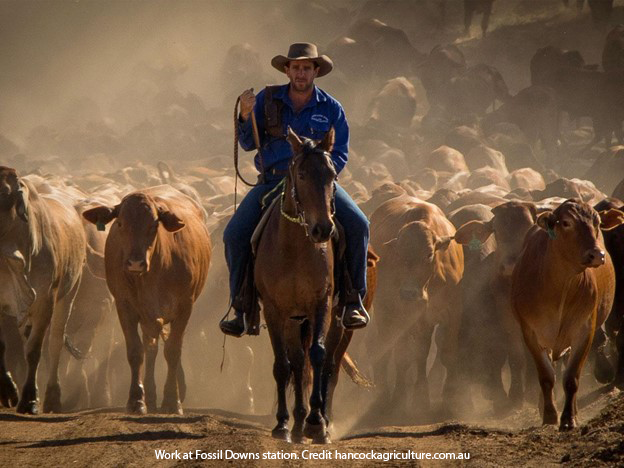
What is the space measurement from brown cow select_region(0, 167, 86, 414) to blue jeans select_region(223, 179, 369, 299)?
2.90 m

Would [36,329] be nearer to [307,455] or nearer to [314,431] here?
[314,431]

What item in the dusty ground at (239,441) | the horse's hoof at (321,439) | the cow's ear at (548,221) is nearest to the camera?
the dusty ground at (239,441)

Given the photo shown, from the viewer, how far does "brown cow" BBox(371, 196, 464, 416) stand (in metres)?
12.9

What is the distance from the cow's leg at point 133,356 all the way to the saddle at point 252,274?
2.25 meters

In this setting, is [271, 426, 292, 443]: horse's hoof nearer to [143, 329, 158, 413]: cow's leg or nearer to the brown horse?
the brown horse

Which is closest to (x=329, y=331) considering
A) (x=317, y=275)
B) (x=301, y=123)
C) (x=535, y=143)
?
(x=317, y=275)

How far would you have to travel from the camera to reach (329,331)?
9.14m

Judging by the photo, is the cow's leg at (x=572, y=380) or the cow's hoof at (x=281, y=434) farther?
the cow's leg at (x=572, y=380)

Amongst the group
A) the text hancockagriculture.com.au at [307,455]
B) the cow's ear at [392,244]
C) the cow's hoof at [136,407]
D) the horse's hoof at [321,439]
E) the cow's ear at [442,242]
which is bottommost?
the text hancockagriculture.com.au at [307,455]

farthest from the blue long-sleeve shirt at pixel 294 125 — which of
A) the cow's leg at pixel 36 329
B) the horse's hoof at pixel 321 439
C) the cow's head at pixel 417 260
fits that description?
A: the cow's head at pixel 417 260

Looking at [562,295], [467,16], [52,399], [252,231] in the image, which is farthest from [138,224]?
[467,16]

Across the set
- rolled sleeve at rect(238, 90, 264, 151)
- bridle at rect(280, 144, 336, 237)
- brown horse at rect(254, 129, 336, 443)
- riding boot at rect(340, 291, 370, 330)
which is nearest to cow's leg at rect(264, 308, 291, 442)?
brown horse at rect(254, 129, 336, 443)

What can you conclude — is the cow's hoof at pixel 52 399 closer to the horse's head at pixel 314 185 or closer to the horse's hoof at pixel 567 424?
the horse's head at pixel 314 185

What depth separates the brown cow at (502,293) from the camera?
1245 cm
